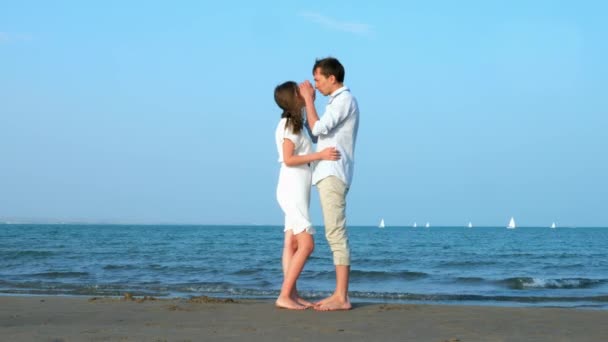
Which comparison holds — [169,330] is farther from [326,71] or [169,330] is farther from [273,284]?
[273,284]

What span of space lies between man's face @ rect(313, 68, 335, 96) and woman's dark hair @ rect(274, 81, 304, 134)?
0.15m

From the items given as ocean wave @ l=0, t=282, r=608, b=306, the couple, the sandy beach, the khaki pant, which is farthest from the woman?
ocean wave @ l=0, t=282, r=608, b=306

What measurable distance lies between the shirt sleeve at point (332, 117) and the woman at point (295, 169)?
15 cm

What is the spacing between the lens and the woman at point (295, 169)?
17.0ft

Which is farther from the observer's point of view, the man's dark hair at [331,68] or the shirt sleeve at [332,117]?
the man's dark hair at [331,68]

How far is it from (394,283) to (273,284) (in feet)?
6.41

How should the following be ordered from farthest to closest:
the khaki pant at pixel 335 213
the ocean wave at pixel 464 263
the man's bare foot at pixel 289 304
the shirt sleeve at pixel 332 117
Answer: the ocean wave at pixel 464 263 → the man's bare foot at pixel 289 304 → the khaki pant at pixel 335 213 → the shirt sleeve at pixel 332 117

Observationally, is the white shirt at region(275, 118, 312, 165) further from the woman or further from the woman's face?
the woman's face

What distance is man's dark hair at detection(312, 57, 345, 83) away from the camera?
518cm

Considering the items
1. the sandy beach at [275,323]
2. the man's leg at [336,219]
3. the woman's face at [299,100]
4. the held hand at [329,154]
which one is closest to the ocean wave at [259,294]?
the sandy beach at [275,323]

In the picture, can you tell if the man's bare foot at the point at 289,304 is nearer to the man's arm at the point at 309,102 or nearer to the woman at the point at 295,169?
the woman at the point at 295,169

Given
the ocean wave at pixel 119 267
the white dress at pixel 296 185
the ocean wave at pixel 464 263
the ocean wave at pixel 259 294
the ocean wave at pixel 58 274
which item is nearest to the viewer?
the white dress at pixel 296 185

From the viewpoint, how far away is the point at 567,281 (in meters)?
12.0

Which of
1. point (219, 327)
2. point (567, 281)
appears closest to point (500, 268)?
point (567, 281)
